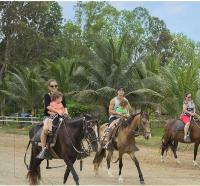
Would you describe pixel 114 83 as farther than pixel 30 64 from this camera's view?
No

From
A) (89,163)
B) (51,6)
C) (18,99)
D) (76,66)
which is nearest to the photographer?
(89,163)

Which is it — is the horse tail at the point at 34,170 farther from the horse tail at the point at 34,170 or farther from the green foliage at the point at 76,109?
the green foliage at the point at 76,109

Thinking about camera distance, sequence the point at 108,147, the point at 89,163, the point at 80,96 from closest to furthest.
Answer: the point at 108,147 → the point at 89,163 → the point at 80,96

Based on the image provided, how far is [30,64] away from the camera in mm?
46125

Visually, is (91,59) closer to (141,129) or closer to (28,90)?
(28,90)

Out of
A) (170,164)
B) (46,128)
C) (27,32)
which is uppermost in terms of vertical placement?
(27,32)

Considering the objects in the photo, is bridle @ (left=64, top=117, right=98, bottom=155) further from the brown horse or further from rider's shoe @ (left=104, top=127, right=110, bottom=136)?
the brown horse

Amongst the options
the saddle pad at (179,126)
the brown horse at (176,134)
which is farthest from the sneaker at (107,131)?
the saddle pad at (179,126)

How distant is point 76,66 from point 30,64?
13129 mm

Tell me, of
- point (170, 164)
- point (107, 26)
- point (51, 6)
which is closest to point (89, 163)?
point (170, 164)

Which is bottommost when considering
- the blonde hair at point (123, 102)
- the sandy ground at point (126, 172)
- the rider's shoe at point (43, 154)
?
the sandy ground at point (126, 172)

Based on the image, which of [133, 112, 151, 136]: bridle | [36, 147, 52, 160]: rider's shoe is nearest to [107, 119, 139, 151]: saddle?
[133, 112, 151, 136]: bridle

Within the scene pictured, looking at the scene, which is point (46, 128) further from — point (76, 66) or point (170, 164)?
point (76, 66)

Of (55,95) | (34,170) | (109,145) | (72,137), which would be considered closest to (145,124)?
(109,145)
